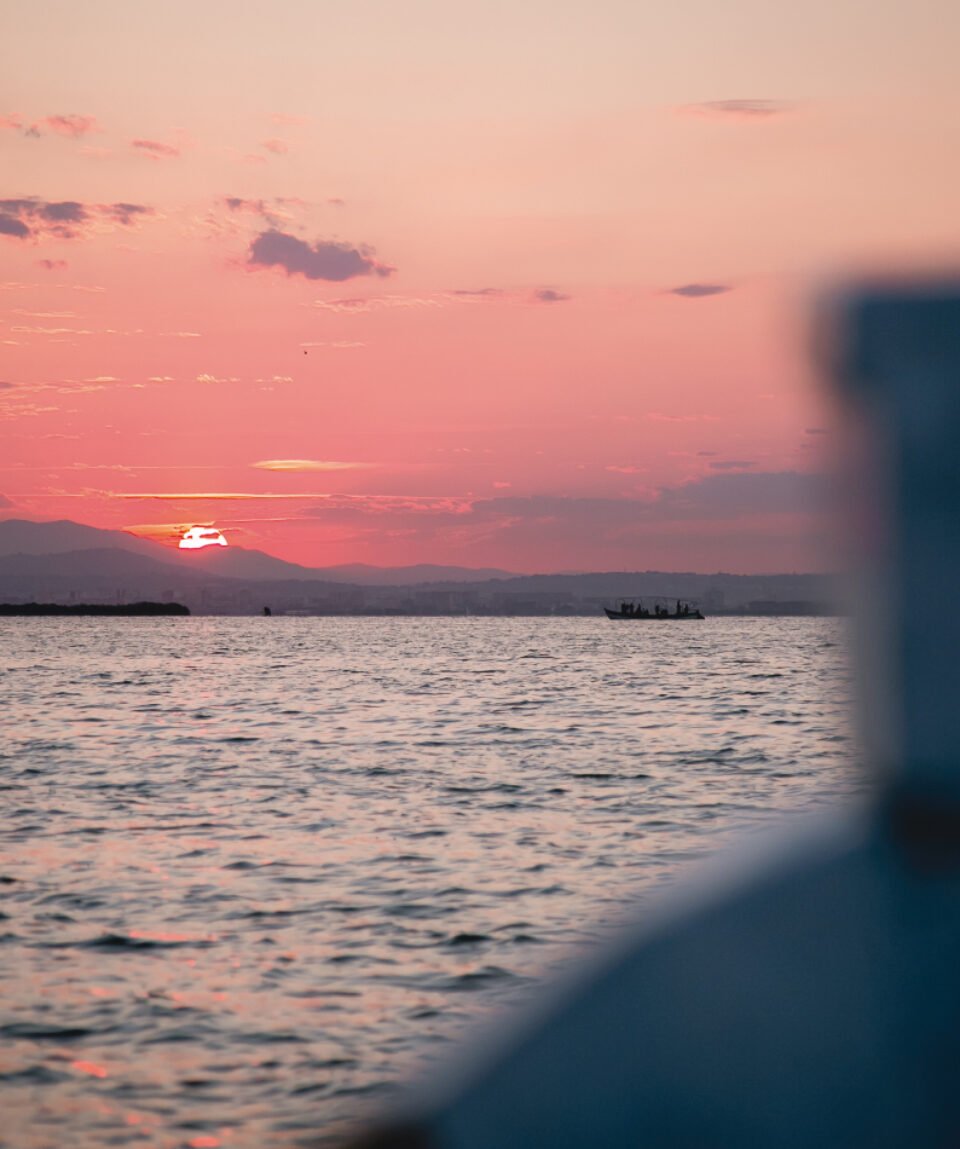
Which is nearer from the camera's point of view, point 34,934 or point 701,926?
point 701,926

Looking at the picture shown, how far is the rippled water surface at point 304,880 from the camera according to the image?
1007 centimetres

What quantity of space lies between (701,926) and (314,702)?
197 ft

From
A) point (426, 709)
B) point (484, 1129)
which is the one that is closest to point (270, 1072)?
point (484, 1129)

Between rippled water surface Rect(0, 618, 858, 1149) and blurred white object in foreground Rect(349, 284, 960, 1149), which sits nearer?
blurred white object in foreground Rect(349, 284, 960, 1149)

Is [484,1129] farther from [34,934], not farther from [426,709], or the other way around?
[426,709]

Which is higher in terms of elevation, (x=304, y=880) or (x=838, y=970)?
(x=838, y=970)

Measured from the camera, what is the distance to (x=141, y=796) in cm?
2744

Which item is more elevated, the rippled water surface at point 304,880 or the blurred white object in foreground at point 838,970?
the blurred white object in foreground at point 838,970

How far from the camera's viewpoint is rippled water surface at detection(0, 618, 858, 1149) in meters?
10.1

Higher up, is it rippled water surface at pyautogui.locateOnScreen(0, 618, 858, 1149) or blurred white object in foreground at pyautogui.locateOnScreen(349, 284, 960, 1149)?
blurred white object in foreground at pyautogui.locateOnScreen(349, 284, 960, 1149)

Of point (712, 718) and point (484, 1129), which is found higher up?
point (484, 1129)

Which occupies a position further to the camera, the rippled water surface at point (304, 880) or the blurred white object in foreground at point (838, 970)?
the rippled water surface at point (304, 880)

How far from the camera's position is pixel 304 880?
A: 17953 mm

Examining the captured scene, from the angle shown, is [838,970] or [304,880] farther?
[304,880]
